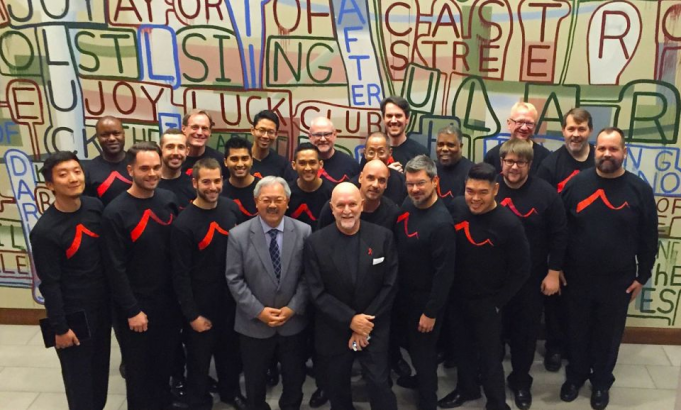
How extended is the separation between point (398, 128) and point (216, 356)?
6.38 ft

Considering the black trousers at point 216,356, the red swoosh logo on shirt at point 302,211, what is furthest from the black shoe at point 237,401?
the red swoosh logo on shirt at point 302,211

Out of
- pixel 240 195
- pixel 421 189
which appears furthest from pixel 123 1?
pixel 421 189

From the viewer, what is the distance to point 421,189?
3.23 m

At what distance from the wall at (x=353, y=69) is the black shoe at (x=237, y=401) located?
1.86m

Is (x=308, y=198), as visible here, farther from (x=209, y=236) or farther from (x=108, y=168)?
(x=108, y=168)

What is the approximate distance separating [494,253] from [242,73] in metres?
2.34

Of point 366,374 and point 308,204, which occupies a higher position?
point 308,204

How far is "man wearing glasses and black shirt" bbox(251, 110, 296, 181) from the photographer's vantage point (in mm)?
4051

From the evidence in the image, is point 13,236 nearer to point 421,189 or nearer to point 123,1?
point 123,1

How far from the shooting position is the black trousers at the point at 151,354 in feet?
11.3

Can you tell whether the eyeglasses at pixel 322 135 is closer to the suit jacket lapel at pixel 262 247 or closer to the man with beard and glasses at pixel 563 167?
the suit jacket lapel at pixel 262 247

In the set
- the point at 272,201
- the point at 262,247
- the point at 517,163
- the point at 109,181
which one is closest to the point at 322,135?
the point at 272,201

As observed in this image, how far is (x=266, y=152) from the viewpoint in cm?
413

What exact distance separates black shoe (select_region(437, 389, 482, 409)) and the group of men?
1 centimetres
